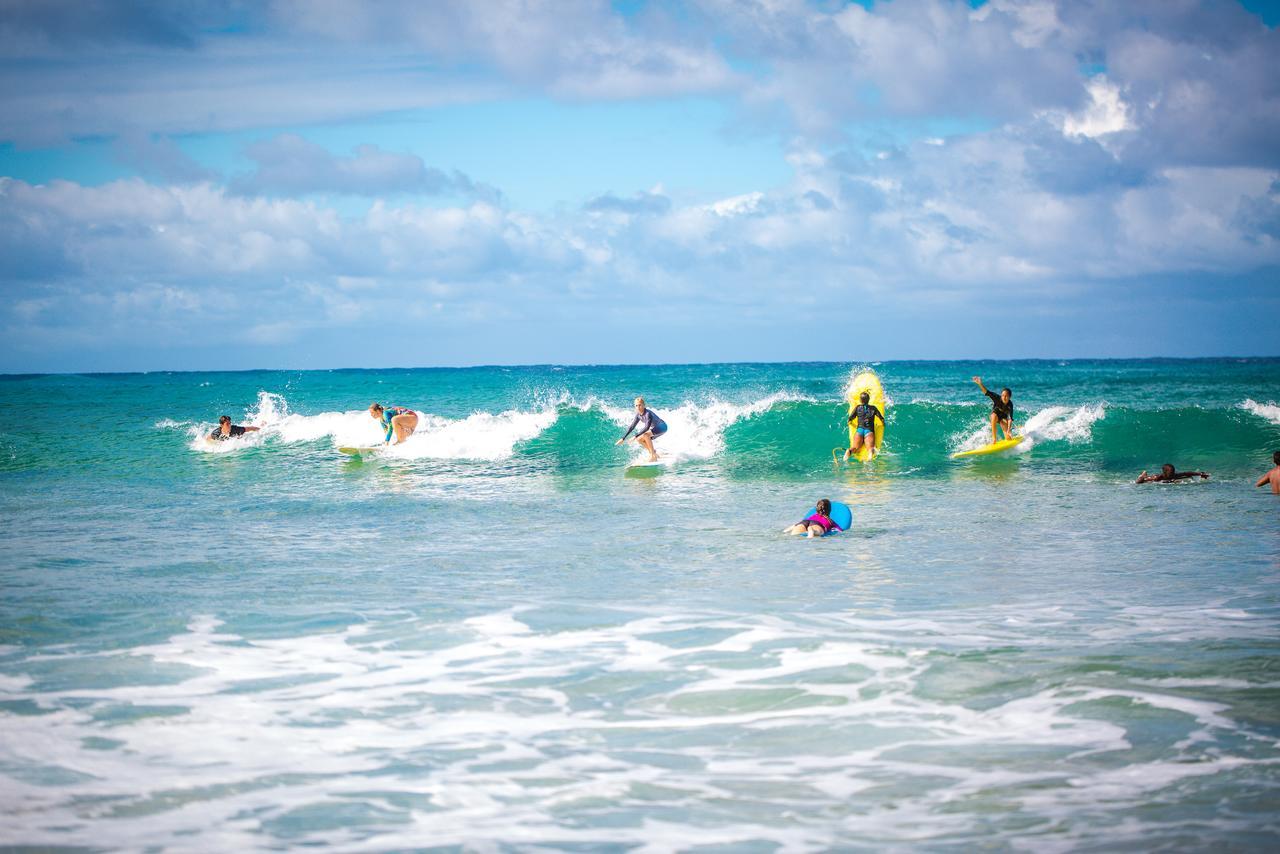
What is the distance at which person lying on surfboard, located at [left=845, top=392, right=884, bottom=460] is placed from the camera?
2030cm

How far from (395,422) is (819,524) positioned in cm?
1407

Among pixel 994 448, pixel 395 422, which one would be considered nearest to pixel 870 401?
pixel 994 448

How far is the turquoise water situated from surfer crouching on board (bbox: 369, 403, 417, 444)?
630 cm

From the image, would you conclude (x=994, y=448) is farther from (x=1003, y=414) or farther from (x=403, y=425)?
(x=403, y=425)

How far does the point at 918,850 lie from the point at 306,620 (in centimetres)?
616

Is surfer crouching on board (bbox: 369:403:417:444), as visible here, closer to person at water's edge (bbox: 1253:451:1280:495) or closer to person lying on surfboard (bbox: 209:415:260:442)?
person lying on surfboard (bbox: 209:415:260:442)

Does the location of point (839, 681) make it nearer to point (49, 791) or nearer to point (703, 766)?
point (703, 766)

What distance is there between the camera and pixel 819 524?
42.6 ft

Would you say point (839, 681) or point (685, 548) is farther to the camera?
point (685, 548)

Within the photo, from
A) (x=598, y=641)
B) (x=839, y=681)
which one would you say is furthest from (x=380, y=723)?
(x=839, y=681)

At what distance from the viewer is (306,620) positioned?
30.3ft

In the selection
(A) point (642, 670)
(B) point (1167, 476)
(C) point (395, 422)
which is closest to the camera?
(A) point (642, 670)

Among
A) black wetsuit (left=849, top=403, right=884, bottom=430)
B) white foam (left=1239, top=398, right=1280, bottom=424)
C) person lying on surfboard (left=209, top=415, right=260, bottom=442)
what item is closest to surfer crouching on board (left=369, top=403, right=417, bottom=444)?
person lying on surfboard (left=209, top=415, right=260, bottom=442)

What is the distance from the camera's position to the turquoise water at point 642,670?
5523mm
